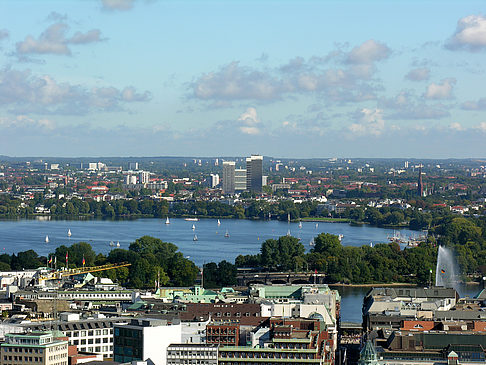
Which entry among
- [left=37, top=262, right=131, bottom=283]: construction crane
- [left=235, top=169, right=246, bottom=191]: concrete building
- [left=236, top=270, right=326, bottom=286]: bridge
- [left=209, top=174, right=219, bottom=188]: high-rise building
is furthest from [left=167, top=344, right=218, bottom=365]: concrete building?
[left=209, top=174, right=219, bottom=188]: high-rise building

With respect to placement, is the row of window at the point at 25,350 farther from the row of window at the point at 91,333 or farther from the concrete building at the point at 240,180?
the concrete building at the point at 240,180

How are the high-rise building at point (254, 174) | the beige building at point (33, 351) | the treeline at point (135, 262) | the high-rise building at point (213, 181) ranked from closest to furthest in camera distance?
the beige building at point (33, 351)
the treeline at point (135, 262)
the high-rise building at point (254, 174)
the high-rise building at point (213, 181)

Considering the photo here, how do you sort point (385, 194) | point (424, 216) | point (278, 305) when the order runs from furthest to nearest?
point (385, 194) → point (424, 216) → point (278, 305)

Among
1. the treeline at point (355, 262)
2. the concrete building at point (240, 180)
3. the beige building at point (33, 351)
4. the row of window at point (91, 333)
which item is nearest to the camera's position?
the beige building at point (33, 351)

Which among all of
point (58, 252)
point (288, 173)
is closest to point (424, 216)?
point (58, 252)

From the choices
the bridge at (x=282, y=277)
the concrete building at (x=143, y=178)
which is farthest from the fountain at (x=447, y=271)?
the concrete building at (x=143, y=178)

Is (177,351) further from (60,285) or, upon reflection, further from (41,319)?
(60,285)

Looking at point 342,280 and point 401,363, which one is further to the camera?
point 342,280
